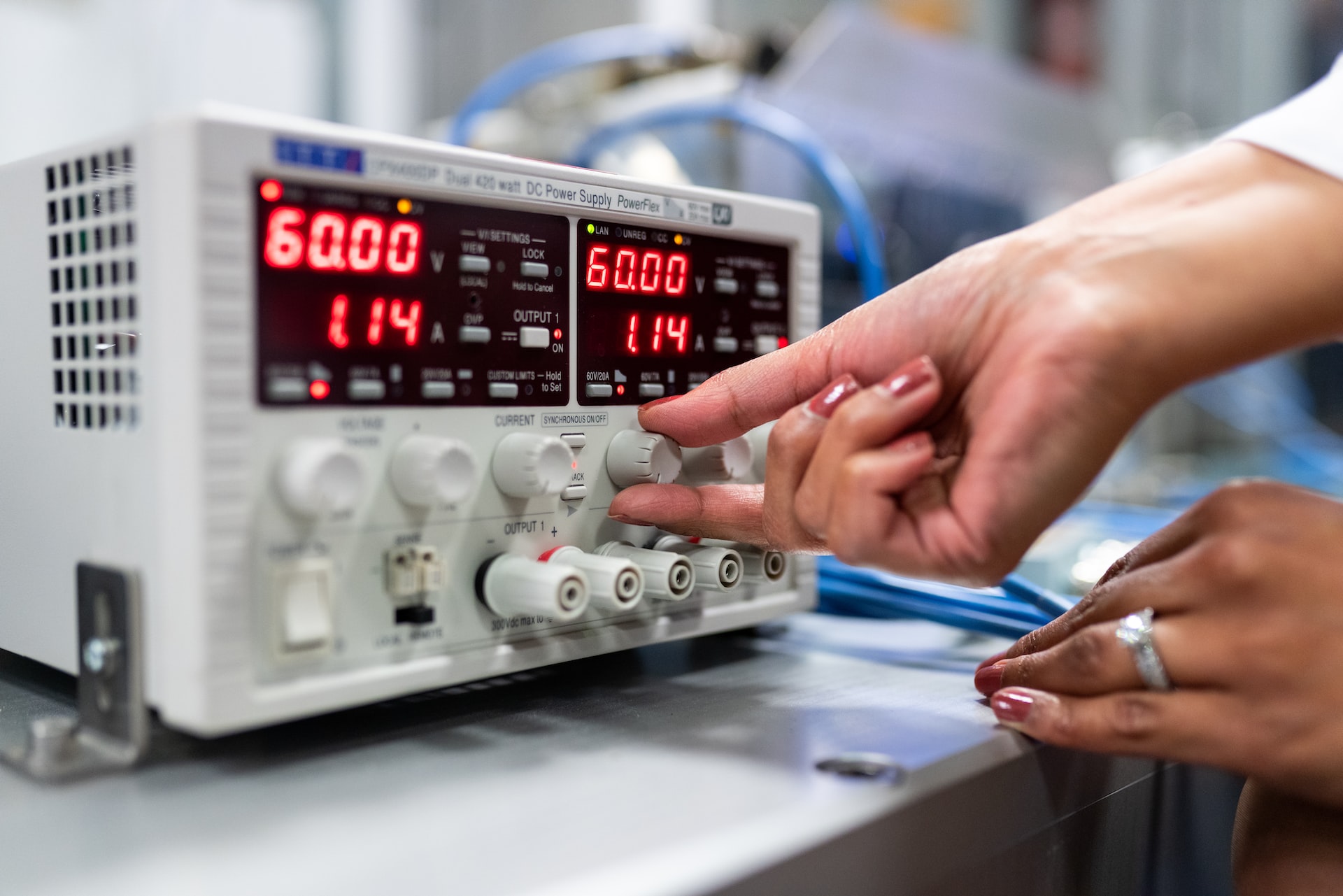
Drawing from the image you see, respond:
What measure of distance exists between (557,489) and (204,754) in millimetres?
236

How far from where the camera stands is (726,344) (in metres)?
0.75

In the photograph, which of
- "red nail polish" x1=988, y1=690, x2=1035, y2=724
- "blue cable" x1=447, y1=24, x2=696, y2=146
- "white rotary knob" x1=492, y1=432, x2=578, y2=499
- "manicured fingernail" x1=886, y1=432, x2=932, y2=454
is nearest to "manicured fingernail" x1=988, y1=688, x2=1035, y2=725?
"red nail polish" x1=988, y1=690, x2=1035, y2=724

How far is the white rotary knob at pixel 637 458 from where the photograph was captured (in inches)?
26.4

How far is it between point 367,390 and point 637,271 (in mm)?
219

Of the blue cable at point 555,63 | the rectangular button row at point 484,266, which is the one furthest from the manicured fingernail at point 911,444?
the blue cable at point 555,63

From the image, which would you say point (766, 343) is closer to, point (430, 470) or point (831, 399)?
point (831, 399)

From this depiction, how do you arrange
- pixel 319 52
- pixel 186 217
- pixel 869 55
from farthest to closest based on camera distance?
1. pixel 319 52
2. pixel 869 55
3. pixel 186 217

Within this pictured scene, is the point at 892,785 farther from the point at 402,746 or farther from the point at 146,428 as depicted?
the point at 146,428

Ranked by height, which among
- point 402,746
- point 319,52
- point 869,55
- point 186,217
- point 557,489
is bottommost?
point 402,746

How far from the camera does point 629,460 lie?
0.67m

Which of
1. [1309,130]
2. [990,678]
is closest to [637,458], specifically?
[990,678]

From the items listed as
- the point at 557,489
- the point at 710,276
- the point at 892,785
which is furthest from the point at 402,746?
the point at 710,276

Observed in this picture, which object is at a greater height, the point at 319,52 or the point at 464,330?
the point at 319,52

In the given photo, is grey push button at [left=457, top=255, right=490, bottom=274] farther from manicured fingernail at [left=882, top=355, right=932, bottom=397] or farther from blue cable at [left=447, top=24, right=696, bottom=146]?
blue cable at [left=447, top=24, right=696, bottom=146]
